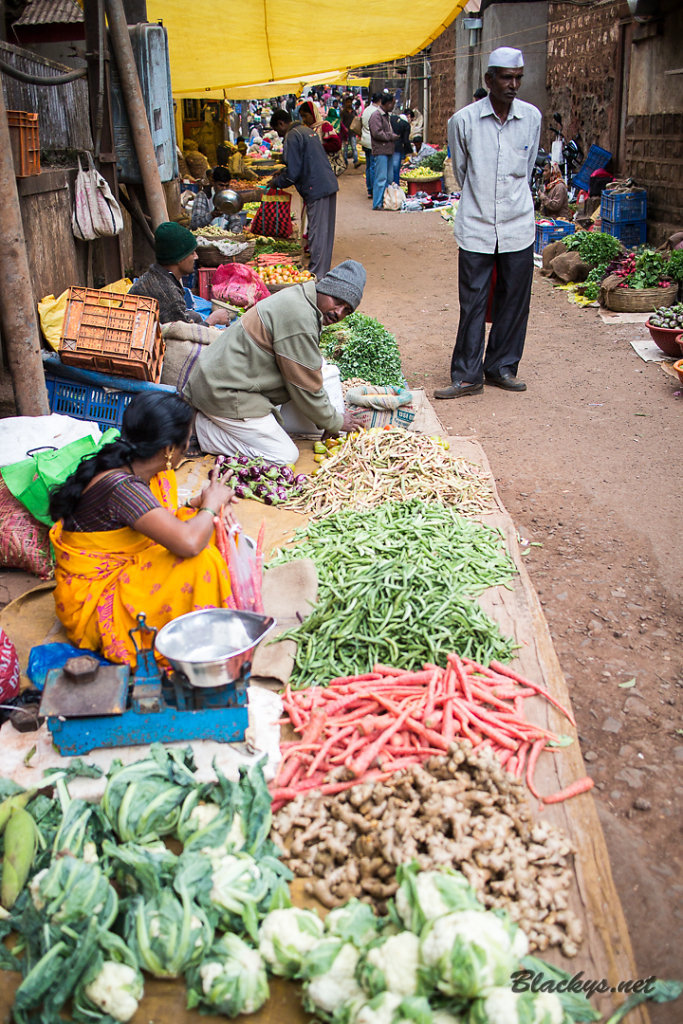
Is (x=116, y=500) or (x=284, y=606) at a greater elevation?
(x=116, y=500)

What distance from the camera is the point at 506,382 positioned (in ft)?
22.0

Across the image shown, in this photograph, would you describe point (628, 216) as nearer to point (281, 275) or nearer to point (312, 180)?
point (312, 180)

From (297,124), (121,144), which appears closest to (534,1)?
(297,124)

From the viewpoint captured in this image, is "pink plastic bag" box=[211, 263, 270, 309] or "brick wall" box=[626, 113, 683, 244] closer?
"pink plastic bag" box=[211, 263, 270, 309]

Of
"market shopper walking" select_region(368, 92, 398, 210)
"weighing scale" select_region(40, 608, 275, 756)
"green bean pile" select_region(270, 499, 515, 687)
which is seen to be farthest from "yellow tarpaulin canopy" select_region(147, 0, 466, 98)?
"weighing scale" select_region(40, 608, 275, 756)

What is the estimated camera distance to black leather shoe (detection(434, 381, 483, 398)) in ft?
21.6

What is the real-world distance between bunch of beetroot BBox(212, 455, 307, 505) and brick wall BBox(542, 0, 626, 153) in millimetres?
10936

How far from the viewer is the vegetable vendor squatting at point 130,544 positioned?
9.05 feet

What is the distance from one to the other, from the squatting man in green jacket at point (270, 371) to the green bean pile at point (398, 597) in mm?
1119

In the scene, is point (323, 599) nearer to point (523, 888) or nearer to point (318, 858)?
point (318, 858)

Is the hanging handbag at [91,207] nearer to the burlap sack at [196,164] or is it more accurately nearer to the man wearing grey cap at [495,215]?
the man wearing grey cap at [495,215]

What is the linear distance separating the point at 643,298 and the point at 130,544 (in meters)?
7.41

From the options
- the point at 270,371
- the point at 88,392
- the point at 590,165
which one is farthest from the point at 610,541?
the point at 590,165

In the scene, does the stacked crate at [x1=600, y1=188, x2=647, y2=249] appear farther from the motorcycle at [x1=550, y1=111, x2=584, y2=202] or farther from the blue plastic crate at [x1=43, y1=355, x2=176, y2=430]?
the blue plastic crate at [x1=43, y1=355, x2=176, y2=430]
